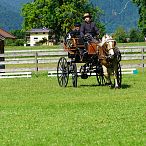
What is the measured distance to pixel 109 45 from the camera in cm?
1603

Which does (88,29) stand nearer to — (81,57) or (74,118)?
(81,57)

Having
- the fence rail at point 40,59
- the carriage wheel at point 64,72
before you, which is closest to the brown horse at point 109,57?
the carriage wheel at point 64,72

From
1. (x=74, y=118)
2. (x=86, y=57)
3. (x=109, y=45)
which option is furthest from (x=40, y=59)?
(x=74, y=118)

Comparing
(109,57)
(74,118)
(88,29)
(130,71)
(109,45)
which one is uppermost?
(88,29)

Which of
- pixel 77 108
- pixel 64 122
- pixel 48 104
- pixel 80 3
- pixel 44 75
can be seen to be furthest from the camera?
pixel 80 3

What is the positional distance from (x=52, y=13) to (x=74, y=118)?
219 ft

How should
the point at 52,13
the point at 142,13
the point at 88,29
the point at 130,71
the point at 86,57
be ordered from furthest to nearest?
the point at 52,13 < the point at 142,13 < the point at 130,71 < the point at 88,29 < the point at 86,57

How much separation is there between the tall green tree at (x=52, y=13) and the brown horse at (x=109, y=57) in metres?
57.6

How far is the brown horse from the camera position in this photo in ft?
52.5

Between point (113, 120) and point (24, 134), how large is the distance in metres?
1.89

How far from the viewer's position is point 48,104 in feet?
42.3

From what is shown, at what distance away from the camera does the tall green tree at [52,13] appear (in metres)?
75.4

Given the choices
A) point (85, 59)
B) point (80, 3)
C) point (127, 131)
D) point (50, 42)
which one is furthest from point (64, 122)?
point (50, 42)

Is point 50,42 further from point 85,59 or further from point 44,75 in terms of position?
point 85,59
